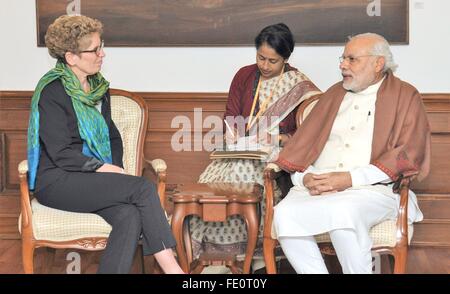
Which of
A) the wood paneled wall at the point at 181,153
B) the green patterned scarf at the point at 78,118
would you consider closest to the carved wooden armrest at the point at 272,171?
the green patterned scarf at the point at 78,118

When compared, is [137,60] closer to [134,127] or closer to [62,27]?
[134,127]

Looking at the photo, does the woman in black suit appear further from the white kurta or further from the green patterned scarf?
the white kurta

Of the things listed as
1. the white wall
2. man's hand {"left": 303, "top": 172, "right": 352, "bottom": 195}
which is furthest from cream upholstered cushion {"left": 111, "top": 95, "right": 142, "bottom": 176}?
man's hand {"left": 303, "top": 172, "right": 352, "bottom": 195}

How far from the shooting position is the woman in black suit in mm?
4137

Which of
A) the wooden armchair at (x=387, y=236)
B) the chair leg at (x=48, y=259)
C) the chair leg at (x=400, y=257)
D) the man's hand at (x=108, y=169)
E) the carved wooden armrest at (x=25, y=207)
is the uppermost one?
the man's hand at (x=108, y=169)

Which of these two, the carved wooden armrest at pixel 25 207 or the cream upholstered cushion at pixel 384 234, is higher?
the carved wooden armrest at pixel 25 207

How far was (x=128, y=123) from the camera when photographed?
4.93 meters

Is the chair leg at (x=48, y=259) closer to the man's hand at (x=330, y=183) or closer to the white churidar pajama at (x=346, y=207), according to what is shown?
the white churidar pajama at (x=346, y=207)

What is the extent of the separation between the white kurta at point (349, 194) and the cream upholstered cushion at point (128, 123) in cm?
95

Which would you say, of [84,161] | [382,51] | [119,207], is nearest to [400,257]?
[382,51]

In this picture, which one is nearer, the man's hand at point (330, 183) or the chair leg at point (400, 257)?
the chair leg at point (400, 257)

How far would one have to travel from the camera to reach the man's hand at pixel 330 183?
4309 millimetres

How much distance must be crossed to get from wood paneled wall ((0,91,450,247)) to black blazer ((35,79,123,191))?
1127 mm
